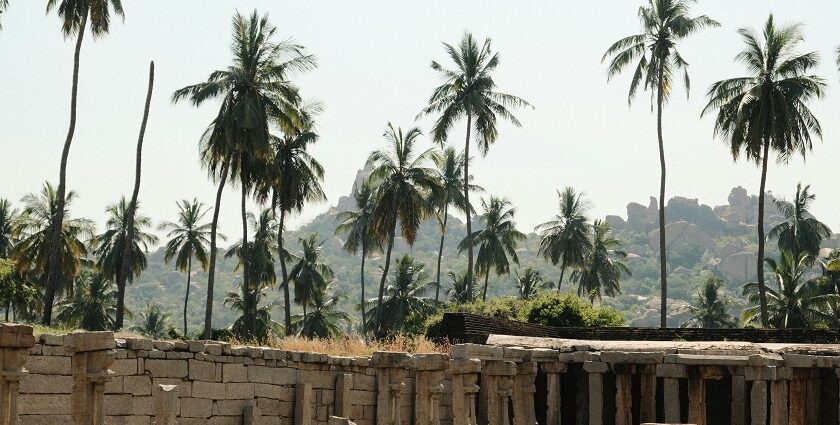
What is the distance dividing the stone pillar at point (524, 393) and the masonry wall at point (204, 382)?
2283 mm

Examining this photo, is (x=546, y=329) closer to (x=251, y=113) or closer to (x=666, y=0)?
(x=251, y=113)

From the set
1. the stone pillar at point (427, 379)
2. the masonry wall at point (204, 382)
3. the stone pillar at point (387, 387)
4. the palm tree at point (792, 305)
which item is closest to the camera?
the masonry wall at point (204, 382)

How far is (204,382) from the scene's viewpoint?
67.4ft

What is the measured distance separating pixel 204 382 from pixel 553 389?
925cm

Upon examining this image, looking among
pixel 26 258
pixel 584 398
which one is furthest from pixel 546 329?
pixel 26 258

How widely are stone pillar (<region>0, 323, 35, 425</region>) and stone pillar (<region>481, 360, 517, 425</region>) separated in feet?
36.8

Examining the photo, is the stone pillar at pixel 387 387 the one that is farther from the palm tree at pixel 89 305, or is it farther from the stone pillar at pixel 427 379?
the palm tree at pixel 89 305

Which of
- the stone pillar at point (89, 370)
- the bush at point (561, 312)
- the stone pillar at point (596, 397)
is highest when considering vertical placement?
the bush at point (561, 312)

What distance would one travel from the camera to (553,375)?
26.9m

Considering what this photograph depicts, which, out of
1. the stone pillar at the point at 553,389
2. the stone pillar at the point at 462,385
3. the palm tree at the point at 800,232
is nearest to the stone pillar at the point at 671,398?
the stone pillar at the point at 553,389

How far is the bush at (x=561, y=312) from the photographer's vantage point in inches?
1496

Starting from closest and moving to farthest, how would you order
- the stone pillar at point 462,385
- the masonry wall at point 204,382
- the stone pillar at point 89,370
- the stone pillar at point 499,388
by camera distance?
1. the stone pillar at point 89,370
2. the masonry wall at point 204,382
3. the stone pillar at point 462,385
4. the stone pillar at point 499,388

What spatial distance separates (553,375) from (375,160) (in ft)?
87.5

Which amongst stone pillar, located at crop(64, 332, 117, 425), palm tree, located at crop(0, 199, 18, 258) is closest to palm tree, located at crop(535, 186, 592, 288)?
palm tree, located at crop(0, 199, 18, 258)
